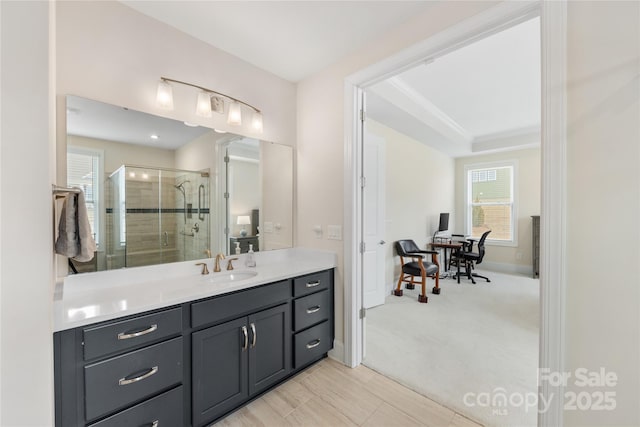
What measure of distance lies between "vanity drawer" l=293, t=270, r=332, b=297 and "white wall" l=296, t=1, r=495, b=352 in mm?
138

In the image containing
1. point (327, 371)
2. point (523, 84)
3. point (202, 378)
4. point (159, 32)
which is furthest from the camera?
point (523, 84)

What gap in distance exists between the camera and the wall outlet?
7.45ft

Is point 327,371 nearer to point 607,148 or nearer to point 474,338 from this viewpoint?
point 474,338

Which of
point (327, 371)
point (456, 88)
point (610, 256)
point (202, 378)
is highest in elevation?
point (456, 88)

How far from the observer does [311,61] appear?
7.47 ft

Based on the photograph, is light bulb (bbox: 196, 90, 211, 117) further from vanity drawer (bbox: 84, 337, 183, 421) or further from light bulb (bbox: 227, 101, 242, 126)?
vanity drawer (bbox: 84, 337, 183, 421)

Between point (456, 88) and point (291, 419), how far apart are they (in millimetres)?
3761

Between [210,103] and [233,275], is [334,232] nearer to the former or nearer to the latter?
[233,275]

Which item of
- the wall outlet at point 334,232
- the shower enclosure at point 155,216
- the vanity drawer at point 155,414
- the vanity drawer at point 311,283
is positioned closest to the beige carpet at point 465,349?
the vanity drawer at point 311,283

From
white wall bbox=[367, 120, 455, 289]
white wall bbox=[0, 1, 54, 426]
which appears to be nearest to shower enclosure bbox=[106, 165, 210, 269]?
white wall bbox=[0, 1, 54, 426]

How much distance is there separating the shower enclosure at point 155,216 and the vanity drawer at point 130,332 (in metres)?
0.59

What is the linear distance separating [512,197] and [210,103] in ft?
20.7

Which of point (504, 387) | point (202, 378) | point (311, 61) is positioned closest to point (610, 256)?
point (504, 387)

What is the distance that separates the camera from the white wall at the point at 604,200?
42.9 inches
